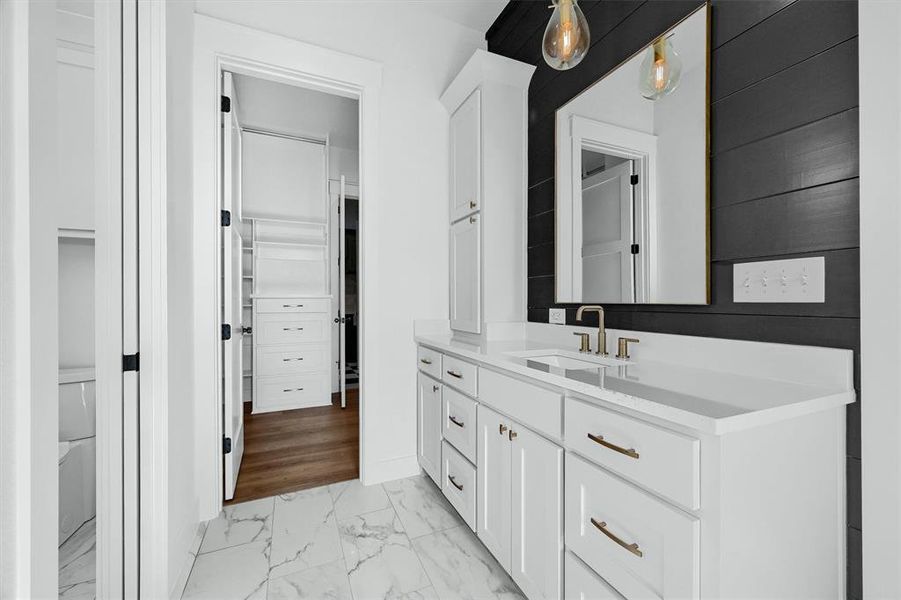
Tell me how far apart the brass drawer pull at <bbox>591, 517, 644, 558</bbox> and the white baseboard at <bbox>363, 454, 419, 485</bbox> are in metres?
1.56

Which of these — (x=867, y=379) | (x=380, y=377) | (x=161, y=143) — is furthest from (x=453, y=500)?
(x=161, y=143)

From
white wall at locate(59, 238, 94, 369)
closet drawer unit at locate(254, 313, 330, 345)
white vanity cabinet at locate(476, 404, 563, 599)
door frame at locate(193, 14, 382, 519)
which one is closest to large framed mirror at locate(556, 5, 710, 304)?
white vanity cabinet at locate(476, 404, 563, 599)

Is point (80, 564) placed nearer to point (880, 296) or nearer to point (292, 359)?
point (880, 296)

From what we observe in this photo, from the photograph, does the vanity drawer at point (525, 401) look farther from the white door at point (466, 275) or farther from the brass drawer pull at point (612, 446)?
the white door at point (466, 275)

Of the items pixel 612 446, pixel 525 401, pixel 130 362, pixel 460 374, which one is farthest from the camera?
pixel 460 374

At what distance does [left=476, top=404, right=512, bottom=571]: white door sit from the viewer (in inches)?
58.3

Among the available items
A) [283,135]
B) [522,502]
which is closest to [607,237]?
[522,502]

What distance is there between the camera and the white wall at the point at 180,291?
57.6 inches

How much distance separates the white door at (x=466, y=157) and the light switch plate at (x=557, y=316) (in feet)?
2.29

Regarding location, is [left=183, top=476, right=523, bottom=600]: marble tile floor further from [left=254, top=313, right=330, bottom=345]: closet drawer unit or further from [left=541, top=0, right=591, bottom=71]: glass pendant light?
[left=254, top=313, right=330, bottom=345]: closet drawer unit

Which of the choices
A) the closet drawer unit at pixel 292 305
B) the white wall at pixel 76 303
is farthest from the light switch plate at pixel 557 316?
the closet drawer unit at pixel 292 305

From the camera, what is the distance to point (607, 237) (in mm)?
1708

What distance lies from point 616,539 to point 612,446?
23 cm

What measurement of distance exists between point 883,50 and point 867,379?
757mm
